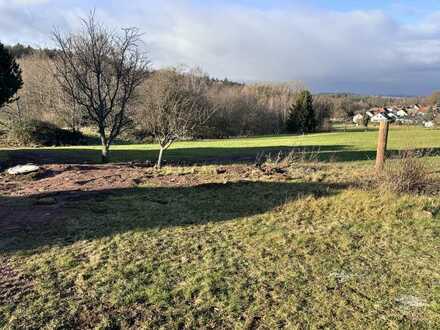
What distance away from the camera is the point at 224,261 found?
19.2ft

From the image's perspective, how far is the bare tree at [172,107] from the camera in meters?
16.5

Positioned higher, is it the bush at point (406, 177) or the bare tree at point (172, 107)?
the bare tree at point (172, 107)

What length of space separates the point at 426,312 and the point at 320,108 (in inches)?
2956

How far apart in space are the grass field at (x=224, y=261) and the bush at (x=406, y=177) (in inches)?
16.9

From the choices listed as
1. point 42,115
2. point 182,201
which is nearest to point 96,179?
point 182,201

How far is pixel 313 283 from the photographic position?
16.7 ft

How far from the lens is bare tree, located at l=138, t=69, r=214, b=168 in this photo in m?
16.5

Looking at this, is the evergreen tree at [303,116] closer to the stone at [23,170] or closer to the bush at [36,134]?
the bush at [36,134]

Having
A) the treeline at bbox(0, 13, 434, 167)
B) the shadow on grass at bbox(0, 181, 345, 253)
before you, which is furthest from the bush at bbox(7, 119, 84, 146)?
the shadow on grass at bbox(0, 181, 345, 253)

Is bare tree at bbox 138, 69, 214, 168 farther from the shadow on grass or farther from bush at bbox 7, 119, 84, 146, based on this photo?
bush at bbox 7, 119, 84, 146

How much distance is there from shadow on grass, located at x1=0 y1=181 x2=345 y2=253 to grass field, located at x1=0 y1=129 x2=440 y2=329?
40mm

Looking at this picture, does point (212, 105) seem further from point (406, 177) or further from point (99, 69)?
point (406, 177)

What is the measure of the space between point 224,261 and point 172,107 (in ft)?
44.2

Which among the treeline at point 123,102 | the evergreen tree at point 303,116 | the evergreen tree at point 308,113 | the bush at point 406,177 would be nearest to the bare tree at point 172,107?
the treeline at point 123,102
